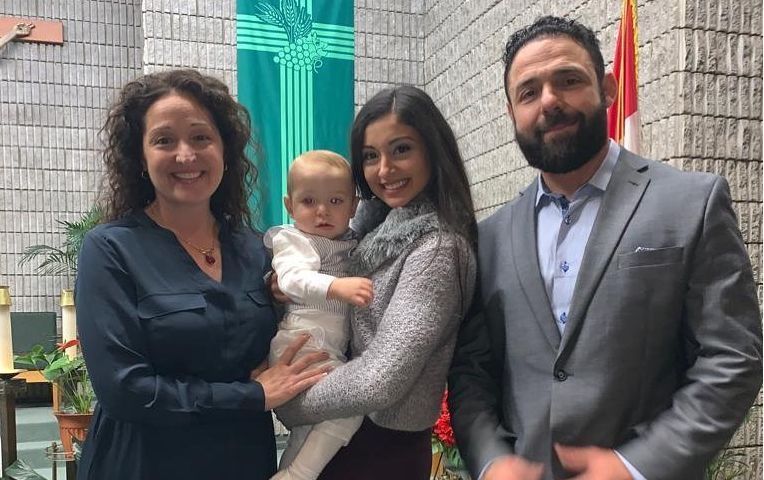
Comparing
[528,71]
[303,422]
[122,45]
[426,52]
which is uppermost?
[122,45]

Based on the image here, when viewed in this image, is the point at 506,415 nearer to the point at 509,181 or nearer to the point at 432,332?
the point at 432,332

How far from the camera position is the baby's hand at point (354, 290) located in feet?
4.72

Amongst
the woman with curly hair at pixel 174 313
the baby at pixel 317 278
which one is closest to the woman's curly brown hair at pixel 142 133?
the woman with curly hair at pixel 174 313

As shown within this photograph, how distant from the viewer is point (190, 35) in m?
4.52

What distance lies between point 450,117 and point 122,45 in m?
4.43

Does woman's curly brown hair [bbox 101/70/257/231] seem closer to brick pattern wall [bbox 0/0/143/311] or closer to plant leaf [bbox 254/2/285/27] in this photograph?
plant leaf [bbox 254/2/285/27]

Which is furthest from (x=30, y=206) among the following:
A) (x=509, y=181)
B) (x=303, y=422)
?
(x=303, y=422)

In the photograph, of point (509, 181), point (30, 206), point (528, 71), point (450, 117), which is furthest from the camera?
point (30, 206)

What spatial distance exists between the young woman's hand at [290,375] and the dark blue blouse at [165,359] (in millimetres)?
24

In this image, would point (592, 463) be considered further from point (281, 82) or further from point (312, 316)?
point (281, 82)

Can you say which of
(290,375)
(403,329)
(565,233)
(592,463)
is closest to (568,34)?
(565,233)

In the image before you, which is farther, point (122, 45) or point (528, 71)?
point (122, 45)

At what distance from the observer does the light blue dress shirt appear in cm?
130

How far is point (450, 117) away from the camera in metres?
5.05
